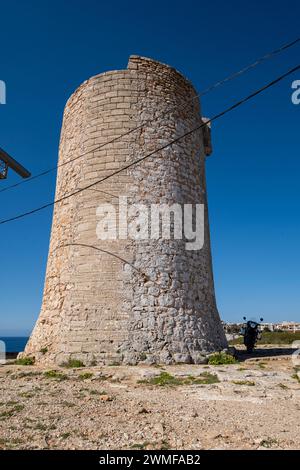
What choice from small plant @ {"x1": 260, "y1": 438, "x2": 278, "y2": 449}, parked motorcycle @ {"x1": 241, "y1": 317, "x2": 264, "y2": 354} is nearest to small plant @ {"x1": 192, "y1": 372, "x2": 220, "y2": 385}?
small plant @ {"x1": 260, "y1": 438, "x2": 278, "y2": 449}

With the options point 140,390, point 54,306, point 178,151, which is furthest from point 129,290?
point 178,151

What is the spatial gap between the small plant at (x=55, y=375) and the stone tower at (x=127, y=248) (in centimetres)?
85

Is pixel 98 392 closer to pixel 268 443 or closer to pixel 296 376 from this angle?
pixel 268 443

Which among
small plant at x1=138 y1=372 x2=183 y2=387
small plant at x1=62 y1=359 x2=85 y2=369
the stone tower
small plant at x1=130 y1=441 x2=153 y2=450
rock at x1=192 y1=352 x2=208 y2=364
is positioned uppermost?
the stone tower

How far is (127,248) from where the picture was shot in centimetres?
984

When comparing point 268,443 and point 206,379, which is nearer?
point 268,443

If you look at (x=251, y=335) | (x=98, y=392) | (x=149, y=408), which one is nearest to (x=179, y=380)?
(x=98, y=392)

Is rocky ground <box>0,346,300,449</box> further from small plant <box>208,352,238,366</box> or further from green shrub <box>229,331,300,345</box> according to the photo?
green shrub <box>229,331,300,345</box>

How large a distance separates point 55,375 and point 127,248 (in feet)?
12.0

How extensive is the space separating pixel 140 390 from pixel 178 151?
719 centimetres

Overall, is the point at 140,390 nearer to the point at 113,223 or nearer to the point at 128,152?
the point at 113,223

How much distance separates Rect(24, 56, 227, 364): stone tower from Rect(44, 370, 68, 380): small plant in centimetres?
85

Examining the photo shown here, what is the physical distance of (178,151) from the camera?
11.2 m

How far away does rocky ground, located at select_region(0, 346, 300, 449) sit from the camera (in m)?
3.92
